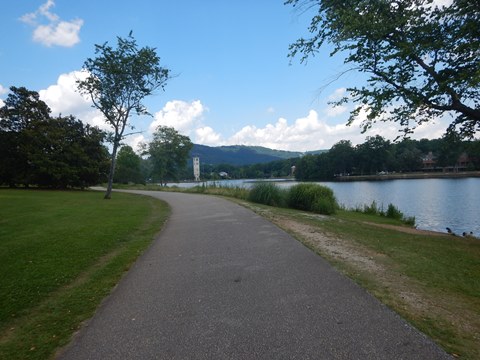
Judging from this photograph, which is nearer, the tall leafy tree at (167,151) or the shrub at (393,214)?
the shrub at (393,214)

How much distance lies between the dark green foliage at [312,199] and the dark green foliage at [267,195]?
1.81 ft

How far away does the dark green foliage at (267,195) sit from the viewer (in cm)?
2009

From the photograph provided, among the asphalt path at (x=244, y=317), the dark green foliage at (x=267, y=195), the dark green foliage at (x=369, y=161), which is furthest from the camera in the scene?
the dark green foliage at (x=369, y=161)

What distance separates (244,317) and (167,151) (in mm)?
67562

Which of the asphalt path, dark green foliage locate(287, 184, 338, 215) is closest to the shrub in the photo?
dark green foliage locate(287, 184, 338, 215)

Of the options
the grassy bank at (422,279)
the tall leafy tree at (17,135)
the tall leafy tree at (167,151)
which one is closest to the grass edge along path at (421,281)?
the grassy bank at (422,279)

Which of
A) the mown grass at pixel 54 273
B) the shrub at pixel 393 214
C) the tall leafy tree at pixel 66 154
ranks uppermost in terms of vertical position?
the tall leafy tree at pixel 66 154

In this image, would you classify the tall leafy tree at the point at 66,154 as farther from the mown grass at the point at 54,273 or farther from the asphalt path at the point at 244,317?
the asphalt path at the point at 244,317

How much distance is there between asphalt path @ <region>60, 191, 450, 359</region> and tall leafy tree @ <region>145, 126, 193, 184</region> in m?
63.8

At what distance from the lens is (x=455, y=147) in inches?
525

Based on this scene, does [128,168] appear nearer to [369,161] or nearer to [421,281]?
[421,281]

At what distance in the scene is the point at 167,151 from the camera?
69188 mm

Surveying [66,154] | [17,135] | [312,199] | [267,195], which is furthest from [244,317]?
[17,135]

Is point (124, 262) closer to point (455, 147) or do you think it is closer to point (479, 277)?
point (479, 277)
